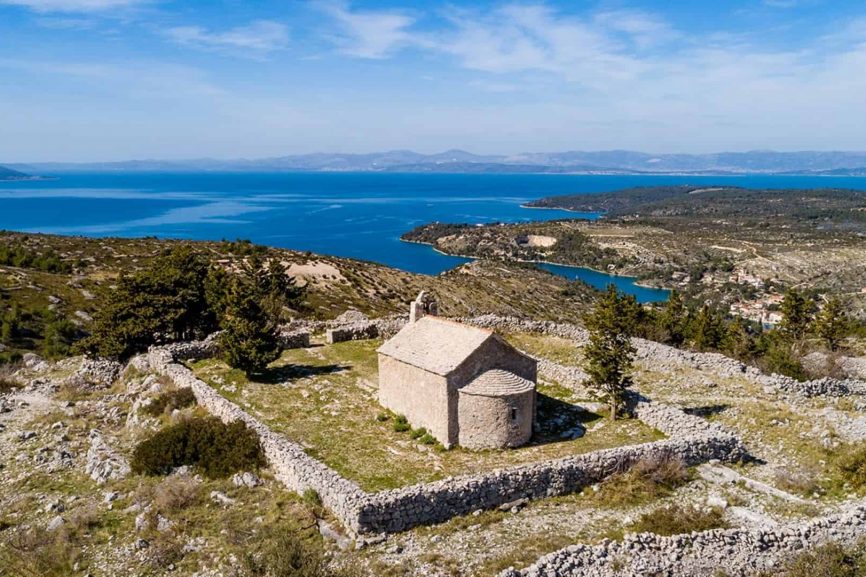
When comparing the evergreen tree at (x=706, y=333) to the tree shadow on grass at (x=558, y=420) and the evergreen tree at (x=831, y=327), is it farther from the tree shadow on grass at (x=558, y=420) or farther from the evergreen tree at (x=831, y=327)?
the tree shadow on grass at (x=558, y=420)

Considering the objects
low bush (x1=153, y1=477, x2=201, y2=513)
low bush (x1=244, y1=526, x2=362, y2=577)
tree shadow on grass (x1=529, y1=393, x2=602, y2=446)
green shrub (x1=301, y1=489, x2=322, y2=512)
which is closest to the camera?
low bush (x1=244, y1=526, x2=362, y2=577)

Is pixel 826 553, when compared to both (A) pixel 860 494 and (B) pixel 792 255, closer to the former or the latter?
(A) pixel 860 494

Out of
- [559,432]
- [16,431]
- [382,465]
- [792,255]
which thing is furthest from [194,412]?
[792,255]

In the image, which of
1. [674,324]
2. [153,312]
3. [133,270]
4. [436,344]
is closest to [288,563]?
[436,344]

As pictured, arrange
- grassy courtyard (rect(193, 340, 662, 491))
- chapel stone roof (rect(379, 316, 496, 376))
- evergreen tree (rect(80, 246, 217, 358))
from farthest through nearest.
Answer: evergreen tree (rect(80, 246, 217, 358)) < chapel stone roof (rect(379, 316, 496, 376)) < grassy courtyard (rect(193, 340, 662, 491))

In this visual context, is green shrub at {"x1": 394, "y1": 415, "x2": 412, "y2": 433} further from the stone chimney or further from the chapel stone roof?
the stone chimney

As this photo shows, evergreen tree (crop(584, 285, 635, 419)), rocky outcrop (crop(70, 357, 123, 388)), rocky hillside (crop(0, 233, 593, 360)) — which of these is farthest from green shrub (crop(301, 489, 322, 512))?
rocky hillside (crop(0, 233, 593, 360))

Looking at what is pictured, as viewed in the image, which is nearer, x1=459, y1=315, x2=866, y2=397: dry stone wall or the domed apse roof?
the domed apse roof
